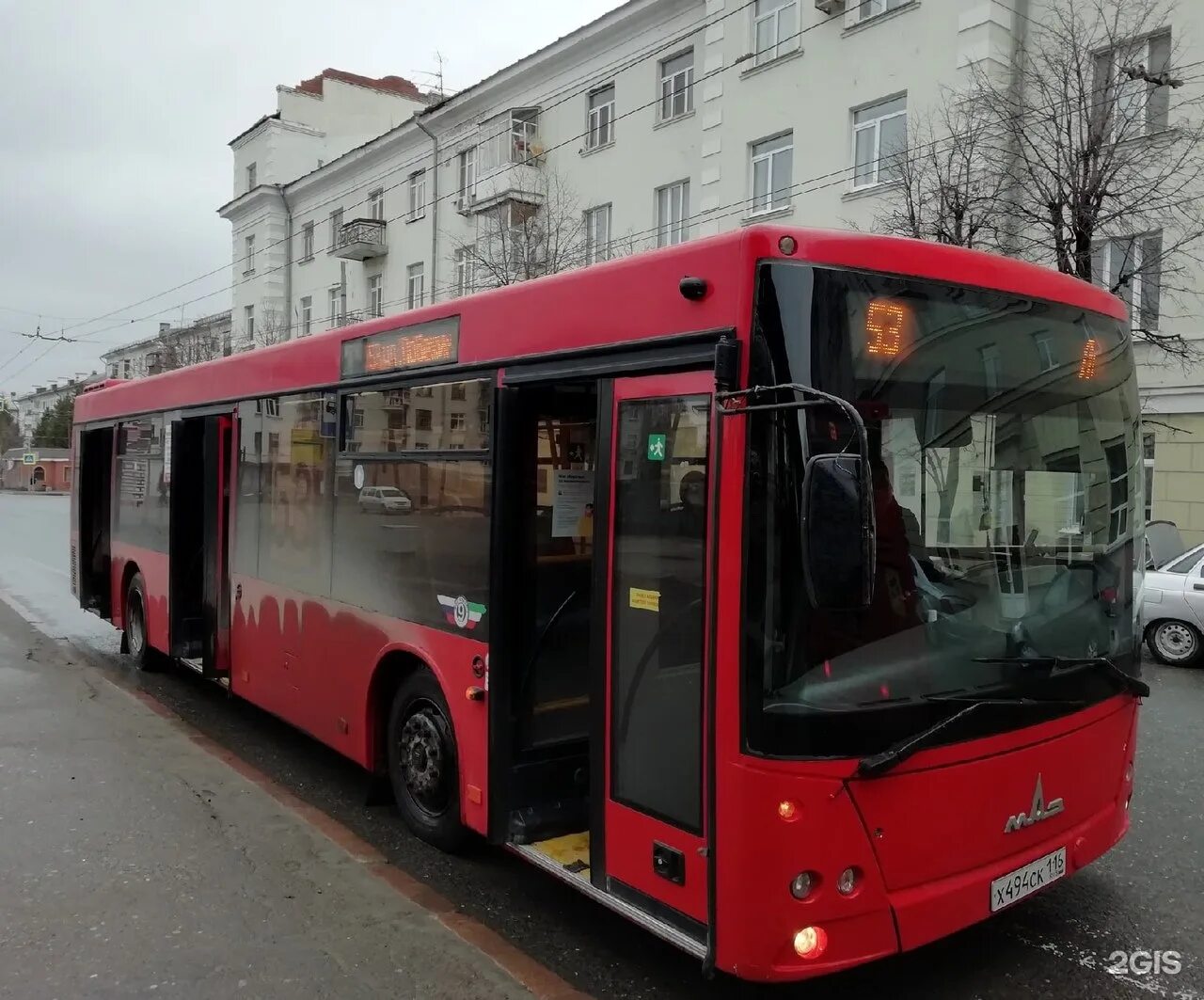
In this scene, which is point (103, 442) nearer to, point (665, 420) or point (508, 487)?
point (508, 487)

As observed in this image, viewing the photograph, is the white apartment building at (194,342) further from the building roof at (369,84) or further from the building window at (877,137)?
the building window at (877,137)

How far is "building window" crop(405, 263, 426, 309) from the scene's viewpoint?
107 feet

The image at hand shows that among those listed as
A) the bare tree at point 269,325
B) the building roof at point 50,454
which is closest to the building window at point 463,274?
the bare tree at point 269,325

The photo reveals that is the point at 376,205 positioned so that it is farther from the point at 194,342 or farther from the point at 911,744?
the point at 911,744

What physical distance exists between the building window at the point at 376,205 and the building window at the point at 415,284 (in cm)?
251

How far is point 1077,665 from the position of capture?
3807 mm

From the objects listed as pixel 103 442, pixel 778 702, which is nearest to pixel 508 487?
pixel 778 702

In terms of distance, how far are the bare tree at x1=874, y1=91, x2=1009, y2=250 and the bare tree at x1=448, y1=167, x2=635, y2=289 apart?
27.6 feet

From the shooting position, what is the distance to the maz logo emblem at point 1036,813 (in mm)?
3688

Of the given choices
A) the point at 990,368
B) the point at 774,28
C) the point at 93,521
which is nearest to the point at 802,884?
the point at 990,368

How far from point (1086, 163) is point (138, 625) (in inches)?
492

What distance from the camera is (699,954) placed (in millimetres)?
3424

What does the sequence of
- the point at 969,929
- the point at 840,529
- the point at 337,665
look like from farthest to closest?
the point at 337,665
the point at 969,929
the point at 840,529
